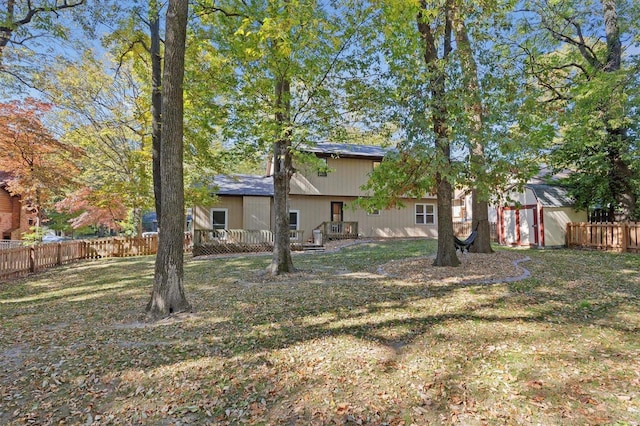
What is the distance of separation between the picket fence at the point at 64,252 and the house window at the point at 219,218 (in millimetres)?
Answer: 2606

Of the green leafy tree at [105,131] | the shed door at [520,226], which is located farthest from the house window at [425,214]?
the green leafy tree at [105,131]

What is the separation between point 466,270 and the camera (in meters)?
9.49

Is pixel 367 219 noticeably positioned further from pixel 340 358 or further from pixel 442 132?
pixel 340 358

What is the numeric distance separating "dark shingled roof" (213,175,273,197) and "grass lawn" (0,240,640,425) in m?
12.7

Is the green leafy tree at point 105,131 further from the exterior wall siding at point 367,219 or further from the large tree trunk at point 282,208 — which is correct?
the exterior wall siding at point 367,219

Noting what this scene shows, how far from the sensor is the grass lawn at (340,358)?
3.41 metres

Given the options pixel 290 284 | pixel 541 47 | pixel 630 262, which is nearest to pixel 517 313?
pixel 290 284

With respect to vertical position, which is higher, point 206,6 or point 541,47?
point 541,47

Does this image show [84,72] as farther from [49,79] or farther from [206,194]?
[206,194]

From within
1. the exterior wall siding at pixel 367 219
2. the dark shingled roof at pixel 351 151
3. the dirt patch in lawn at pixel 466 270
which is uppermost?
the dark shingled roof at pixel 351 151

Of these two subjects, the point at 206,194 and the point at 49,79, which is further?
the point at 206,194

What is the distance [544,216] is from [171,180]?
686 inches

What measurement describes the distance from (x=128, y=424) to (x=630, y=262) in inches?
552

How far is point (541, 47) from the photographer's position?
1716cm
